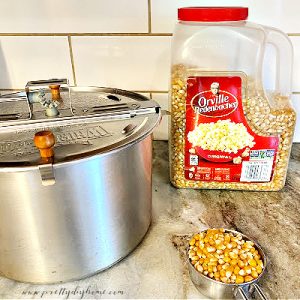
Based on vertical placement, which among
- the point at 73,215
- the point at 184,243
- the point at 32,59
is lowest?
the point at 184,243

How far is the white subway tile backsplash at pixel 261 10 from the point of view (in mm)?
636

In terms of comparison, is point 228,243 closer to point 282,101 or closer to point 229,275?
point 229,275

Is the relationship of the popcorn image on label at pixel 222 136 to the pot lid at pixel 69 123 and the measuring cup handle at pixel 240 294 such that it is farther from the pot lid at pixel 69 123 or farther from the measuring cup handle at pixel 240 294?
the measuring cup handle at pixel 240 294

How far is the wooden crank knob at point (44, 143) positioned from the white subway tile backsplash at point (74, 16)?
0.41 meters

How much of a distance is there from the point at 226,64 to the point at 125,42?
212 mm

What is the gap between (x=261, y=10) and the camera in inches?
25.3

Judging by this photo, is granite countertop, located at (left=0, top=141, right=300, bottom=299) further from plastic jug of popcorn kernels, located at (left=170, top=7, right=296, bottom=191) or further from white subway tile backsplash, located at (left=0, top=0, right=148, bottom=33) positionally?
white subway tile backsplash, located at (left=0, top=0, right=148, bottom=33)

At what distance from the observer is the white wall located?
648 mm

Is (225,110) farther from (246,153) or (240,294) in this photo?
(240,294)

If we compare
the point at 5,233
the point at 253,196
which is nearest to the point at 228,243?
the point at 253,196

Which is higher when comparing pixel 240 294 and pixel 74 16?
pixel 74 16

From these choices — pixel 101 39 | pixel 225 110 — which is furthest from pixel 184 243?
pixel 101 39

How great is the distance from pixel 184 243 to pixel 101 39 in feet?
1.44

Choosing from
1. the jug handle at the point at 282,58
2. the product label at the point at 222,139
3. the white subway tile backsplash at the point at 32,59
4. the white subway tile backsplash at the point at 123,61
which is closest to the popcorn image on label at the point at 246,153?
the product label at the point at 222,139
